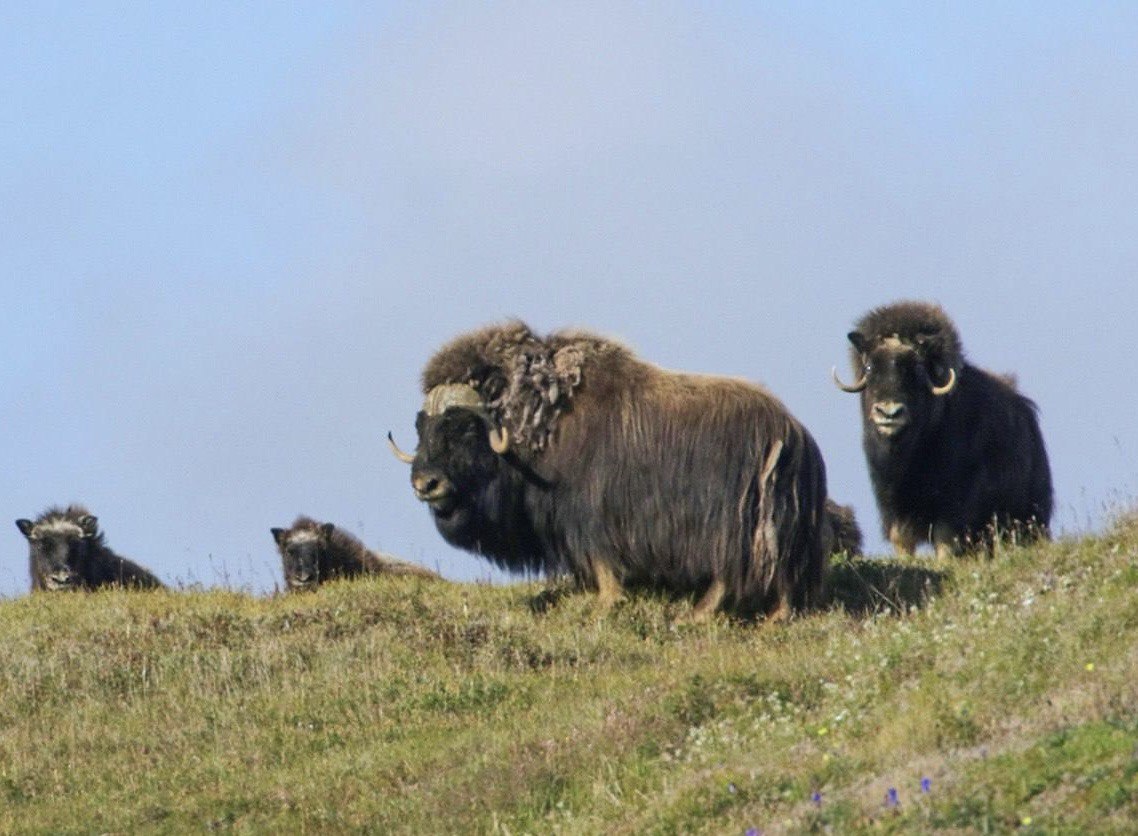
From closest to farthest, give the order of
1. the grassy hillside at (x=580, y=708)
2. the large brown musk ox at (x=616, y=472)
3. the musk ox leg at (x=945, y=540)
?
the grassy hillside at (x=580, y=708)
the large brown musk ox at (x=616, y=472)
the musk ox leg at (x=945, y=540)

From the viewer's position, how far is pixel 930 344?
14.8m

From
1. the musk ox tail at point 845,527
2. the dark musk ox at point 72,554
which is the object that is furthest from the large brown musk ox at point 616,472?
the dark musk ox at point 72,554

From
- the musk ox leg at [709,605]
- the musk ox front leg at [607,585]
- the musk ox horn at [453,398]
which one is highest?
the musk ox horn at [453,398]

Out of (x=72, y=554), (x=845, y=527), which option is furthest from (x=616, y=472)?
(x=72, y=554)

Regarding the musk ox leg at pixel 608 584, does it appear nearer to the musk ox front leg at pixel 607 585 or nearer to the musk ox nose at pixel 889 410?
the musk ox front leg at pixel 607 585

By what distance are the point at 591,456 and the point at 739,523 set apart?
96 cm

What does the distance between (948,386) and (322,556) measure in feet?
18.1

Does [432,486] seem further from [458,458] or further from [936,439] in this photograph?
[936,439]

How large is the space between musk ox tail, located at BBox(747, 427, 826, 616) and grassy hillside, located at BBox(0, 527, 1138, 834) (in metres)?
0.22

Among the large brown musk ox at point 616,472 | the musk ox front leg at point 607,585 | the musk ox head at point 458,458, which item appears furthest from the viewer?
the musk ox head at point 458,458

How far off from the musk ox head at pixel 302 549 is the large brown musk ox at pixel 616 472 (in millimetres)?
4235

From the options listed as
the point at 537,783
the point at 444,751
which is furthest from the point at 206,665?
the point at 537,783

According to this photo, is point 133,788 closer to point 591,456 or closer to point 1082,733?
point 591,456

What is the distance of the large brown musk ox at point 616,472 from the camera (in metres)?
12.6
